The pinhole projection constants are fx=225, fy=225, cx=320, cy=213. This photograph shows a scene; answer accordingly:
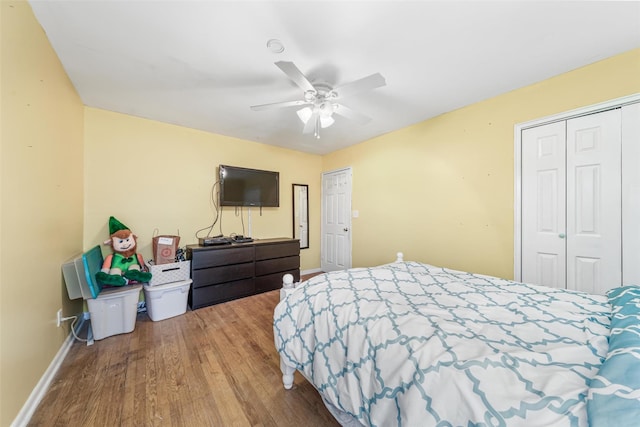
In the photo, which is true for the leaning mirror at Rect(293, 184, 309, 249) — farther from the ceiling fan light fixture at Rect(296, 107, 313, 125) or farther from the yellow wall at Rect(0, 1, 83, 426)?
the yellow wall at Rect(0, 1, 83, 426)

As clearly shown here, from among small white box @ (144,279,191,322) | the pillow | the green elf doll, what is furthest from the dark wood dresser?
the pillow

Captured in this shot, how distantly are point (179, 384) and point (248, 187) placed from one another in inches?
98.4

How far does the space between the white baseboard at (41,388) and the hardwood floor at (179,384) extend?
33 mm

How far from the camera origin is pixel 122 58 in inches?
70.3

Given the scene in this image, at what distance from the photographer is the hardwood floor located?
129cm

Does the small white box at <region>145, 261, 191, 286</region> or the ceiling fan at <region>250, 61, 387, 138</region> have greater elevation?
the ceiling fan at <region>250, 61, 387, 138</region>

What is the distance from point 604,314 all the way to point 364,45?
208 centimetres

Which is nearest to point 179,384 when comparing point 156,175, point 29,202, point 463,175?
point 29,202

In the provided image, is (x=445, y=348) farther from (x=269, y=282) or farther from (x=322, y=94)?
(x=269, y=282)

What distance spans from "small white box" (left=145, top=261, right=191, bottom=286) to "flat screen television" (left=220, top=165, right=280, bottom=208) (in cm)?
101

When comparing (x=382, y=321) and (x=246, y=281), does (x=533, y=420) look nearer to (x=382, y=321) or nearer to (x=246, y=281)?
(x=382, y=321)

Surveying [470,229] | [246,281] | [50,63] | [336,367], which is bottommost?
[246,281]

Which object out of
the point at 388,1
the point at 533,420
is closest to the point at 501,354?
the point at 533,420

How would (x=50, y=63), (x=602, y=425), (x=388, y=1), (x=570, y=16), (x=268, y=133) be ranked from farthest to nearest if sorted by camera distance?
(x=268, y=133)
(x=50, y=63)
(x=570, y=16)
(x=388, y=1)
(x=602, y=425)
